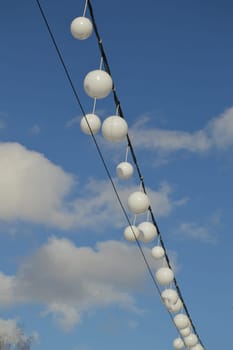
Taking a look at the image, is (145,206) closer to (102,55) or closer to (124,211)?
(124,211)

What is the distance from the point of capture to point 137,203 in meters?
6.55

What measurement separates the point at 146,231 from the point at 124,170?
1093 millimetres

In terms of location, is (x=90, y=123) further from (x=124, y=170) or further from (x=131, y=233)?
(x=131, y=233)

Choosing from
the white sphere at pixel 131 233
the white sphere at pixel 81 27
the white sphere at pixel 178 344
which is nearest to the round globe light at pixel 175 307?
the white sphere at pixel 131 233

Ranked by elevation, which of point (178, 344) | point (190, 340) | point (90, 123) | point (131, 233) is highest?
point (90, 123)

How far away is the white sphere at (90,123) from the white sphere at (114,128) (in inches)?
2.9

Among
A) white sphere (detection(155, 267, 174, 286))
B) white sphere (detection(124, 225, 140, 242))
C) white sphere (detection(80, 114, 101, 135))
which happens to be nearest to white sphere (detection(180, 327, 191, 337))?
white sphere (detection(155, 267, 174, 286))

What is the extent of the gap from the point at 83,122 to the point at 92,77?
0.64 m

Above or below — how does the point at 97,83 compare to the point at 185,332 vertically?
above

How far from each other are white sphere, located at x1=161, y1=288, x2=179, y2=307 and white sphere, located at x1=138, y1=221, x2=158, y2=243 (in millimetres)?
1461

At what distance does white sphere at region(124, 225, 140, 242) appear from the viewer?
6920 mm

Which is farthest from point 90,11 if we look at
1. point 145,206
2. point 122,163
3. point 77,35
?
point 145,206

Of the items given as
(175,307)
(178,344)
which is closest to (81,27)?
(175,307)

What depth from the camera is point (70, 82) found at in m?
4.99
